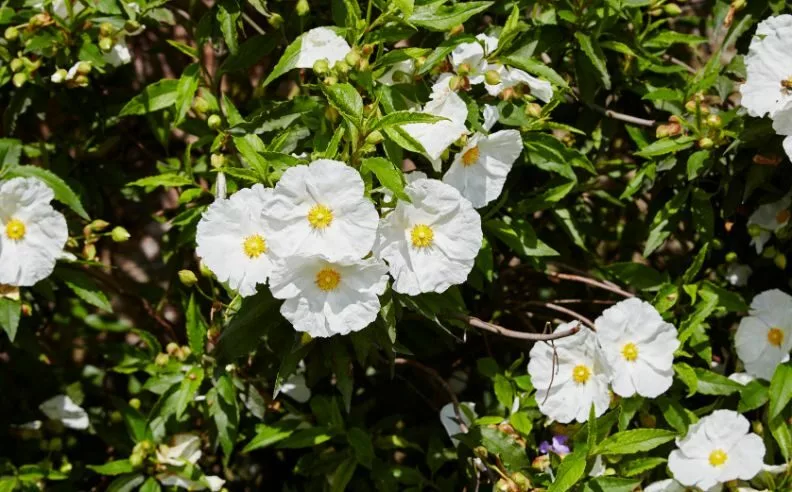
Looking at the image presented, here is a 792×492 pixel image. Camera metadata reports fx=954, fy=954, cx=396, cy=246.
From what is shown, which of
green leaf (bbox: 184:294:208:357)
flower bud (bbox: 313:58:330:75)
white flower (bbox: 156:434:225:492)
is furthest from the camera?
white flower (bbox: 156:434:225:492)

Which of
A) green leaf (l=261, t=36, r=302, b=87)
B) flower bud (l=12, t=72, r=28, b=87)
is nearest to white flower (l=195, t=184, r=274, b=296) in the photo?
green leaf (l=261, t=36, r=302, b=87)

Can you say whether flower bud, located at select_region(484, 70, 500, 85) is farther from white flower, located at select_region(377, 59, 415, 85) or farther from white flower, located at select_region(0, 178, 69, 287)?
white flower, located at select_region(0, 178, 69, 287)

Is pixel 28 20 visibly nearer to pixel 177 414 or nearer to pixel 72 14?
pixel 72 14

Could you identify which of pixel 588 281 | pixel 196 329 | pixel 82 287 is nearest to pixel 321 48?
pixel 196 329

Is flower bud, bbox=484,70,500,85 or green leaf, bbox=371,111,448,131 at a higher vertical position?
green leaf, bbox=371,111,448,131

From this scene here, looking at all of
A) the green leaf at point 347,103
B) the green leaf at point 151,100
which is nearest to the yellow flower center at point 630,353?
the green leaf at point 347,103

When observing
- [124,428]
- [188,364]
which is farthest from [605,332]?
[124,428]
